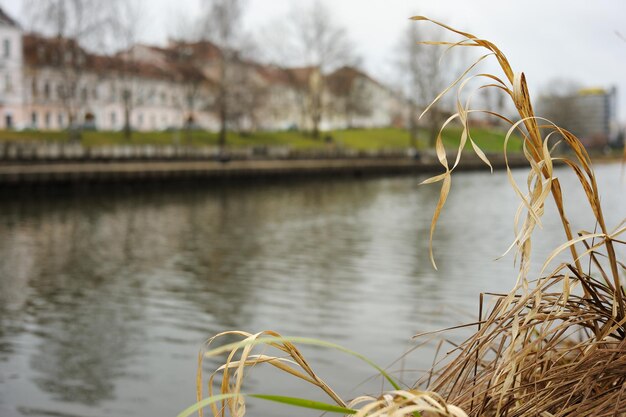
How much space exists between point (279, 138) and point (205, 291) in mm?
51891

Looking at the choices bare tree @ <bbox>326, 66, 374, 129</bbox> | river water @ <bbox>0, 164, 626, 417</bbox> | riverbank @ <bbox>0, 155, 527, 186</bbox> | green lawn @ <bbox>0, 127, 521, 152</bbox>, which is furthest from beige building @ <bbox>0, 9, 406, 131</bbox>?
river water @ <bbox>0, 164, 626, 417</bbox>

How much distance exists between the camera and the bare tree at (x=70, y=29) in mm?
39625

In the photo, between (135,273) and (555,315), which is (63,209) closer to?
(135,273)

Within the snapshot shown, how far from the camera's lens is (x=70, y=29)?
4119cm

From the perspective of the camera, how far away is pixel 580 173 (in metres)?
1.66

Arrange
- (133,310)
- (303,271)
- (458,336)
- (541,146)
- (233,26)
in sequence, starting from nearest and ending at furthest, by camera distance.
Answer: (541,146) → (458,336) → (133,310) → (303,271) → (233,26)

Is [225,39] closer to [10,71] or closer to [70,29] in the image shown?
[70,29]

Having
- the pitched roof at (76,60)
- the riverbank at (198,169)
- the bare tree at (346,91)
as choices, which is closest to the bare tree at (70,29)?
the pitched roof at (76,60)

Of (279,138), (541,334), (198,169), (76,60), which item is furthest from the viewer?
(279,138)

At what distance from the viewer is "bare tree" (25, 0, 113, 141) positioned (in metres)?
39.6

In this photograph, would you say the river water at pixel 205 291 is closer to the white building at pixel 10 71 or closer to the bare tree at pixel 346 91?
the white building at pixel 10 71

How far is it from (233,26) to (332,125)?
1701 inches

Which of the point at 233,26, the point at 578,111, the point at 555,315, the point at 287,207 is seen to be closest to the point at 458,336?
the point at 555,315

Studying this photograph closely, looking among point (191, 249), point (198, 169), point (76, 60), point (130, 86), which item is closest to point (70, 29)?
point (76, 60)
